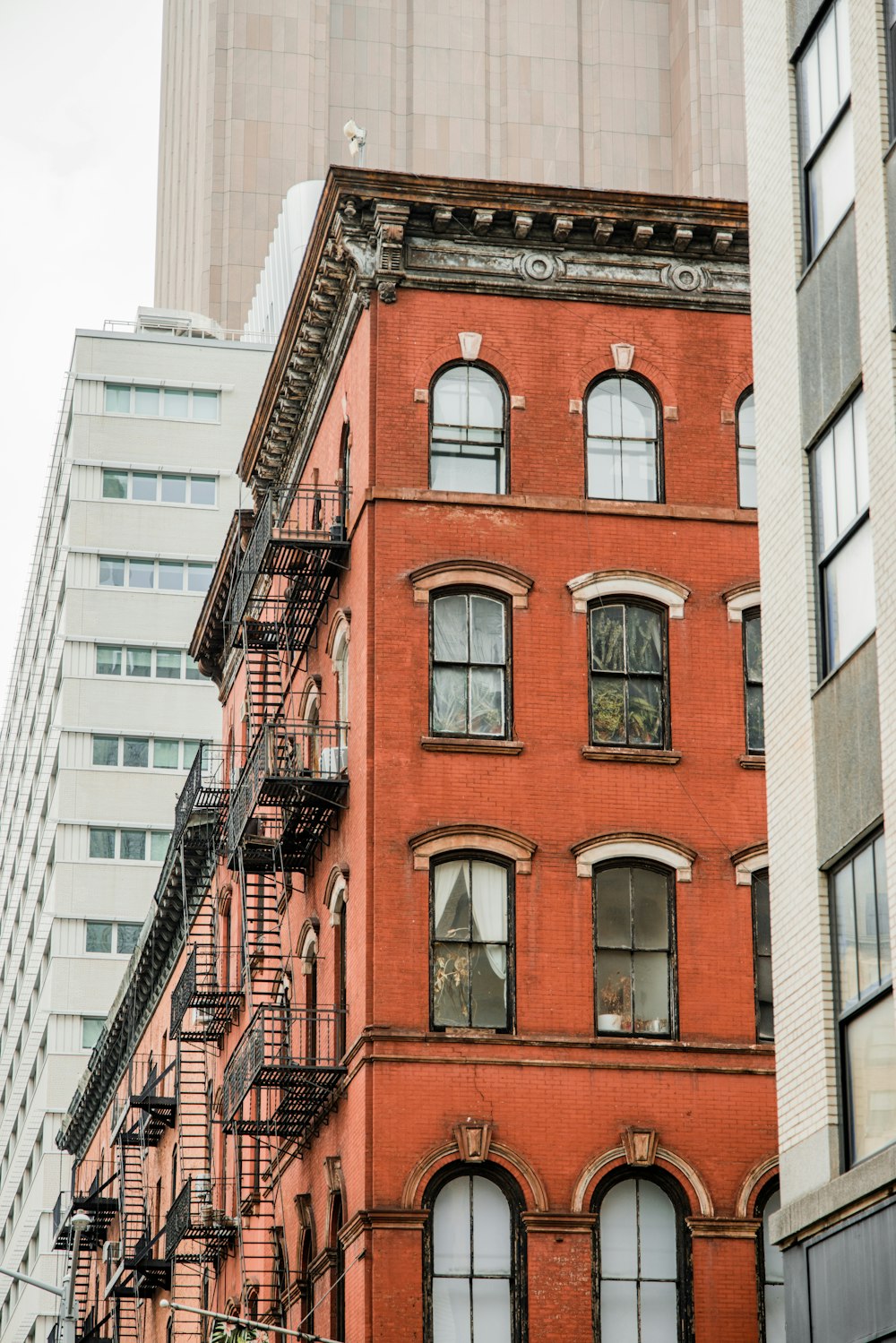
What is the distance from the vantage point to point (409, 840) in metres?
33.6

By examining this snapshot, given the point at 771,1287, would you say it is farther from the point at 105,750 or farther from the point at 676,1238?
the point at 105,750

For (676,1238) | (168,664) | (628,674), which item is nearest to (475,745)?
(628,674)

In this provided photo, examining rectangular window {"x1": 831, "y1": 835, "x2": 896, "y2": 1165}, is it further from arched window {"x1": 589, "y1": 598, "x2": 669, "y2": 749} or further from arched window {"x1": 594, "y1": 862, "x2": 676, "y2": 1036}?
arched window {"x1": 589, "y1": 598, "x2": 669, "y2": 749}

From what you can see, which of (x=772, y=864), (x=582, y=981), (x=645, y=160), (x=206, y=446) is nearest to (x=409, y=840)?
(x=582, y=981)

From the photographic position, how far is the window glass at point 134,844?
100625 millimetres

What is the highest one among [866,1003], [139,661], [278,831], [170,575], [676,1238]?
[170,575]

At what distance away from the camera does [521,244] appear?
3644 centimetres

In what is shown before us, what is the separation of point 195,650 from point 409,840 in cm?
2098

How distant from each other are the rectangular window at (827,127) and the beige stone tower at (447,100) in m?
108

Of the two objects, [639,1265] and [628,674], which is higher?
[628,674]

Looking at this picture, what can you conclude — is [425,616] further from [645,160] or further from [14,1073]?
[645,160]

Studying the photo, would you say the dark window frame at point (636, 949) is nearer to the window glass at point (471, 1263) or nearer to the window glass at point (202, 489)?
the window glass at point (471, 1263)

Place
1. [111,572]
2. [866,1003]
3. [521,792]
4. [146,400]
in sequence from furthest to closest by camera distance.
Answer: [146,400] < [111,572] < [521,792] < [866,1003]

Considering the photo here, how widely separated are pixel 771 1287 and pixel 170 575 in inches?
2906
